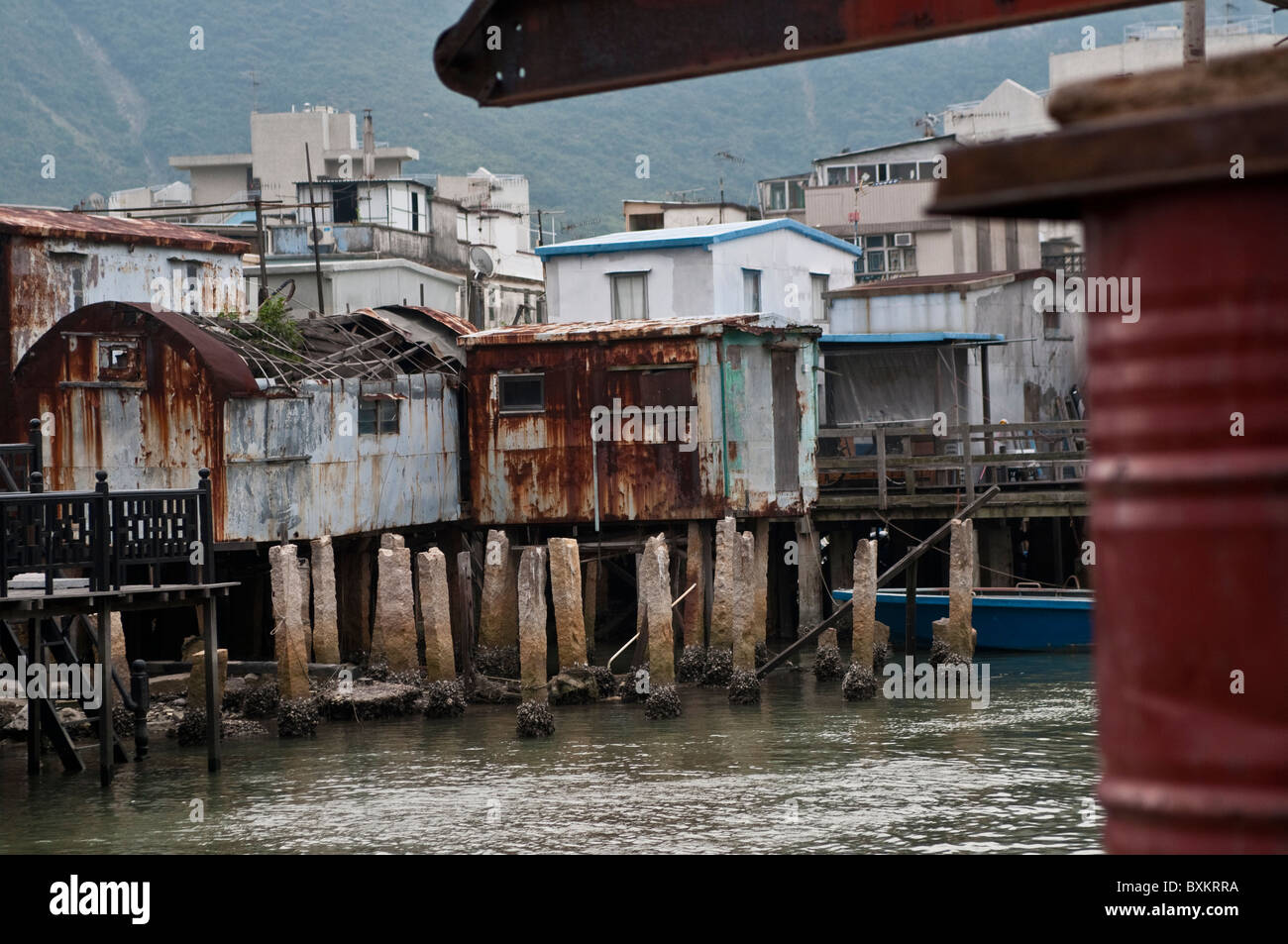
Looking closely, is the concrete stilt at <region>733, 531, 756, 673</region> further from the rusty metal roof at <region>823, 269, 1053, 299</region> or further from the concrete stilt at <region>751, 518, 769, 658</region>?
the rusty metal roof at <region>823, 269, 1053, 299</region>

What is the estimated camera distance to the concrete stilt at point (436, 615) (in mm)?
27125

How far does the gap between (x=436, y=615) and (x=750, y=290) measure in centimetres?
1635

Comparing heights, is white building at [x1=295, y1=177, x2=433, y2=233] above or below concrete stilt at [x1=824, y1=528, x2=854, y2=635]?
above

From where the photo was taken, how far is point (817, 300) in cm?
4403

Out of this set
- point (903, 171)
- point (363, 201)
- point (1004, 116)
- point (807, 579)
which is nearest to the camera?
point (807, 579)

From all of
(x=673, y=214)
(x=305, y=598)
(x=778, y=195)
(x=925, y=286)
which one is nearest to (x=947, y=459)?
(x=925, y=286)

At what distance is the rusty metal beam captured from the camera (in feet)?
17.5

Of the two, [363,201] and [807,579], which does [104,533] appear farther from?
[363,201]

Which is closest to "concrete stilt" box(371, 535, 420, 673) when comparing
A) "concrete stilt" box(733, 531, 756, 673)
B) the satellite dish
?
"concrete stilt" box(733, 531, 756, 673)

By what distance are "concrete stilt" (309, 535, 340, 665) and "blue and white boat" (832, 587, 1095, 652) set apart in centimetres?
1113

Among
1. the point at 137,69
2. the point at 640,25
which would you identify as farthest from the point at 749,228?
the point at 137,69

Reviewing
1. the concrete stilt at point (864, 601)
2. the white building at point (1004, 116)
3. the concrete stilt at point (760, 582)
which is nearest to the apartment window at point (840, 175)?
the white building at point (1004, 116)
